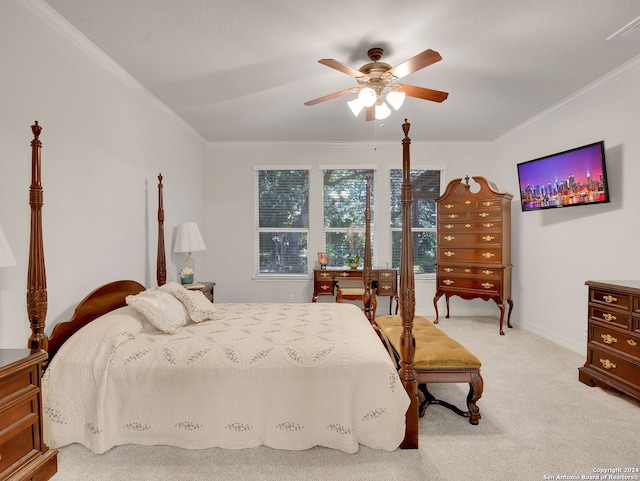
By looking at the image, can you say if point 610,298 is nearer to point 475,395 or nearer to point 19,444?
point 475,395

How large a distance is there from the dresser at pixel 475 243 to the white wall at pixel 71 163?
12.5 ft

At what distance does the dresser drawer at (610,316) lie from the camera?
2643mm

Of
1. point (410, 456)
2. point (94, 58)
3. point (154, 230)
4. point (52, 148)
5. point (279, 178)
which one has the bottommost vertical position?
point (410, 456)

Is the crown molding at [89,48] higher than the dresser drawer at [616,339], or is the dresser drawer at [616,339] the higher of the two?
the crown molding at [89,48]

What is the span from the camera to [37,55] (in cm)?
225

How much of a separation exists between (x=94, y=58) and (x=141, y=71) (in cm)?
41

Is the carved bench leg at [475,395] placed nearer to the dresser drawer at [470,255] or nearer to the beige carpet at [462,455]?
the beige carpet at [462,455]

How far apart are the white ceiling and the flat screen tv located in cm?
68

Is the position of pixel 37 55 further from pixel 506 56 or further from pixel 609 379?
pixel 609 379

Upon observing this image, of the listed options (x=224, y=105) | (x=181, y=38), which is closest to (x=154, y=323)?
(x=181, y=38)

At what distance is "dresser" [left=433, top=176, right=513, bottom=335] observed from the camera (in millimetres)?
4594

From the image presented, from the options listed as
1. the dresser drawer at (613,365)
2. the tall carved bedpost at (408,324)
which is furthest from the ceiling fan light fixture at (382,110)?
the dresser drawer at (613,365)

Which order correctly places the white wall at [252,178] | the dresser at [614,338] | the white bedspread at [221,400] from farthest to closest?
the white wall at [252,178] → the dresser at [614,338] → the white bedspread at [221,400]

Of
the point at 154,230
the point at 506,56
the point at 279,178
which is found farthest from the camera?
the point at 279,178
